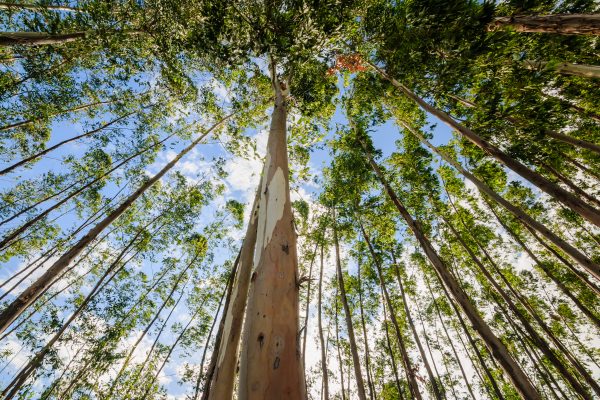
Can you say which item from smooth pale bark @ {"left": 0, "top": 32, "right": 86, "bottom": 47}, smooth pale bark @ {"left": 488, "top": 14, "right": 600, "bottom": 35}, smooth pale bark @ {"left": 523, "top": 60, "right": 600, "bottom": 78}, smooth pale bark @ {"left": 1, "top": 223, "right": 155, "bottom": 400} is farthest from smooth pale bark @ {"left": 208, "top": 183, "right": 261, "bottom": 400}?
smooth pale bark @ {"left": 1, "top": 223, "right": 155, "bottom": 400}

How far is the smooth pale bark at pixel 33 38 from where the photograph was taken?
4.82m

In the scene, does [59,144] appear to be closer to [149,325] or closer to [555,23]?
[149,325]

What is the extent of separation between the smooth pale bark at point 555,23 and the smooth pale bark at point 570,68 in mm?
654

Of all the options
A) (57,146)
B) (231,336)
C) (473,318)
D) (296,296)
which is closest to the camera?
(296,296)

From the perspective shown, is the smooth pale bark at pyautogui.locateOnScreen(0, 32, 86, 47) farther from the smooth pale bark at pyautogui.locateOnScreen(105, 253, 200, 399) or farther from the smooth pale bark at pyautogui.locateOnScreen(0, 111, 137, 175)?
the smooth pale bark at pyautogui.locateOnScreen(105, 253, 200, 399)

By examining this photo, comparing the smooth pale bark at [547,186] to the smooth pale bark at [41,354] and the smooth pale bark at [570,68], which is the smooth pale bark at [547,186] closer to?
the smooth pale bark at [570,68]

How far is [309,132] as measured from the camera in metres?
8.45

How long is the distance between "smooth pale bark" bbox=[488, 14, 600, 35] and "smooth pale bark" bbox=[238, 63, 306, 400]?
4.89 m

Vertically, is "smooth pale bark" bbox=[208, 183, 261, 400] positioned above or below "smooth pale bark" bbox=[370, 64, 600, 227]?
below

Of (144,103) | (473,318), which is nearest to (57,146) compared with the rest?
(144,103)

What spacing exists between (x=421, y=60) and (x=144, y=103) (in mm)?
10228

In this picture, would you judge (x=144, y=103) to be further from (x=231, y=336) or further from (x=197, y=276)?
(x=231, y=336)

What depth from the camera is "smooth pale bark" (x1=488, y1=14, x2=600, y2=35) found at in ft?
11.0

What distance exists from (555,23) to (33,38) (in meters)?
9.80
